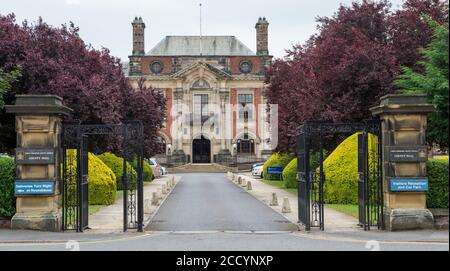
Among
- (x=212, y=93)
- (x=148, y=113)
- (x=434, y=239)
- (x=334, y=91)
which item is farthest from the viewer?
(x=212, y=93)

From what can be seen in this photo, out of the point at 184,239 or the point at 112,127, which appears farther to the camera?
the point at 112,127

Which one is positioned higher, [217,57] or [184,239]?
[217,57]

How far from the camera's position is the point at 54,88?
2603 cm

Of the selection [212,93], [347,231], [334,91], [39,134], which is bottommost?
[347,231]

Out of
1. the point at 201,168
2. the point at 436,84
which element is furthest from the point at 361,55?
the point at 201,168

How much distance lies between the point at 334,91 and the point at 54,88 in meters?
11.2

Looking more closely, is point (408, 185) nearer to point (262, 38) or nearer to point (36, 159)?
point (36, 159)

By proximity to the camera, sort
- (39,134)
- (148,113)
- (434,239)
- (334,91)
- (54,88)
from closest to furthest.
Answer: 1. (434,239)
2. (39,134)
3. (54,88)
4. (334,91)
5. (148,113)

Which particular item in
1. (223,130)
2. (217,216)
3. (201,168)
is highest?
(223,130)

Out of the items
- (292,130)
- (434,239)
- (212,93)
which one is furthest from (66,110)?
(212,93)

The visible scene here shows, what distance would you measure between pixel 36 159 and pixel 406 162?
9.30 meters

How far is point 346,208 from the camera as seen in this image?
24203 millimetres

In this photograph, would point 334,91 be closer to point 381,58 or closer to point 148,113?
point 381,58

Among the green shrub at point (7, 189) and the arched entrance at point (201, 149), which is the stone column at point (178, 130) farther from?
the green shrub at point (7, 189)
